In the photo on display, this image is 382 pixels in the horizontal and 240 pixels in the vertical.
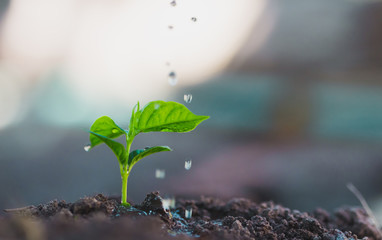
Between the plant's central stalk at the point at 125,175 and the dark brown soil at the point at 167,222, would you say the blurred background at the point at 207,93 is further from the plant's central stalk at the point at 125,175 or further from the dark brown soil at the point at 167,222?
the plant's central stalk at the point at 125,175

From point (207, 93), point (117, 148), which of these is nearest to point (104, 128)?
point (117, 148)

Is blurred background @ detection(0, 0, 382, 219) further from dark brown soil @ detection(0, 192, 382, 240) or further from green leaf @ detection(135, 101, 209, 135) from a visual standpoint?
green leaf @ detection(135, 101, 209, 135)

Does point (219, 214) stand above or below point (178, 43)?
below

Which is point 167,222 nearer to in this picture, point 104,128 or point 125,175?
point 125,175

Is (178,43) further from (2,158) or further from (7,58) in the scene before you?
(2,158)

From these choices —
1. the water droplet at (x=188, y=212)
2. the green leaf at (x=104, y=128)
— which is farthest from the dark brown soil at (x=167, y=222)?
the green leaf at (x=104, y=128)

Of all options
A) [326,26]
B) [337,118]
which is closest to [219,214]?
[337,118]

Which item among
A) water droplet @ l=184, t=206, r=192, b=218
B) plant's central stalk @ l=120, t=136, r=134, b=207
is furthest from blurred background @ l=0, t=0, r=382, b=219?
plant's central stalk @ l=120, t=136, r=134, b=207
